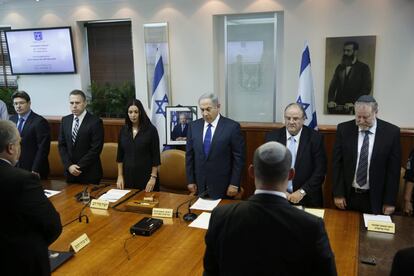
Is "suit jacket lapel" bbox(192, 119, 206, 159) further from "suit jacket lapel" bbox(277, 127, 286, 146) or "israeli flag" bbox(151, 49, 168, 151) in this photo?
"israeli flag" bbox(151, 49, 168, 151)

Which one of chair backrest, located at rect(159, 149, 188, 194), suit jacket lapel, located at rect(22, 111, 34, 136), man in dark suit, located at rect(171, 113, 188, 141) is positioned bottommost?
chair backrest, located at rect(159, 149, 188, 194)

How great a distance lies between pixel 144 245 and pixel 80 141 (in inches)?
66.2

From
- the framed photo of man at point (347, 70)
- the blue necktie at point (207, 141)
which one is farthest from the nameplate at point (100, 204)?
the framed photo of man at point (347, 70)

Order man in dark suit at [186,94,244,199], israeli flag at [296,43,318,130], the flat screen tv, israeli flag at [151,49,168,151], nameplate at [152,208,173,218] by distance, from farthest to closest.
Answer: the flat screen tv
israeli flag at [151,49,168,151]
israeli flag at [296,43,318,130]
man in dark suit at [186,94,244,199]
nameplate at [152,208,173,218]

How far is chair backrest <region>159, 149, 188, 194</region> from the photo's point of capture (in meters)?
4.14

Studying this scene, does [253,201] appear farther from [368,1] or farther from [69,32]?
[69,32]

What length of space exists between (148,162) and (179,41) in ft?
9.16

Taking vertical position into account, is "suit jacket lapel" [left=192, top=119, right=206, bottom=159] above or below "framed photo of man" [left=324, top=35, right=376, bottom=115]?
below

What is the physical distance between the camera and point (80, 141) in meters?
3.62

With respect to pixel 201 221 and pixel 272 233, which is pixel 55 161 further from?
pixel 272 233

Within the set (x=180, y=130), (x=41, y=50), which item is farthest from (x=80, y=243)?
(x=41, y=50)

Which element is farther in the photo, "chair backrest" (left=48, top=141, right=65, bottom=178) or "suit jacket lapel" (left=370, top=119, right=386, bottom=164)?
"chair backrest" (left=48, top=141, right=65, bottom=178)

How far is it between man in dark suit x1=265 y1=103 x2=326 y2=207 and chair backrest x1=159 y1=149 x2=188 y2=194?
1.45 meters

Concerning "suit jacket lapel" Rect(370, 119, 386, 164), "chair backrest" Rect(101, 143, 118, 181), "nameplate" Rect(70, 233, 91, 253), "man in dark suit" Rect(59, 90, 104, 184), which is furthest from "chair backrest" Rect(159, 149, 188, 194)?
"suit jacket lapel" Rect(370, 119, 386, 164)
